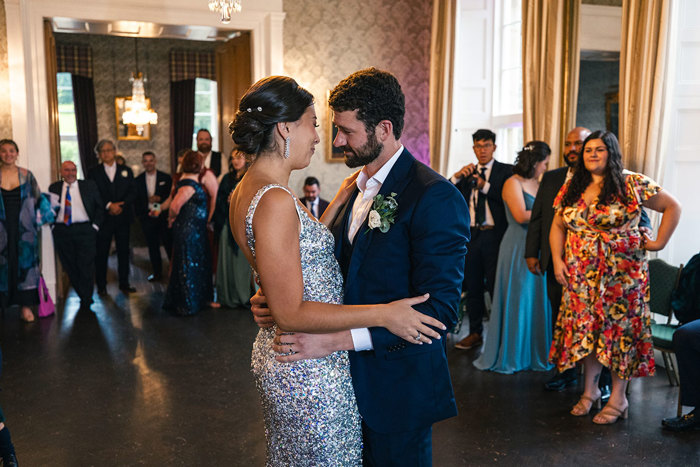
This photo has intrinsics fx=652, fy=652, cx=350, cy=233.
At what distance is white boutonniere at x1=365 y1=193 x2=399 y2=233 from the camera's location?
1.84 meters

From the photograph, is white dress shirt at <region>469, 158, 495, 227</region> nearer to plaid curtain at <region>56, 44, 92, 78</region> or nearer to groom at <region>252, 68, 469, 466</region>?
groom at <region>252, 68, 469, 466</region>

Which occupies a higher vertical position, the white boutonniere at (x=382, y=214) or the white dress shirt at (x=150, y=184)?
the white boutonniere at (x=382, y=214)

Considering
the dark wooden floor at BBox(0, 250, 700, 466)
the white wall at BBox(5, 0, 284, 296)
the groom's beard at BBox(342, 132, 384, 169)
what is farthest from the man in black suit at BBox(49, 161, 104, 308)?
the groom's beard at BBox(342, 132, 384, 169)

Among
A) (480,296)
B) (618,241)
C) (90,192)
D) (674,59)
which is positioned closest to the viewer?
(618,241)

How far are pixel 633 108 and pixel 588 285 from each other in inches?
68.4

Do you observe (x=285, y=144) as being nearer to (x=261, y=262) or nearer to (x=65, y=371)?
(x=261, y=262)

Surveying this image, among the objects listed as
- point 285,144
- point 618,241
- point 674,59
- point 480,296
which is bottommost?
point 480,296

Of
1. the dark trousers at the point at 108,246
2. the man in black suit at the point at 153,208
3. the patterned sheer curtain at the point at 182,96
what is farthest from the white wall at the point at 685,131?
the patterned sheer curtain at the point at 182,96

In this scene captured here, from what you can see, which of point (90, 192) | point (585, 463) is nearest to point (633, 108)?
point (585, 463)

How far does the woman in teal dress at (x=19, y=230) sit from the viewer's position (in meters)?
6.34

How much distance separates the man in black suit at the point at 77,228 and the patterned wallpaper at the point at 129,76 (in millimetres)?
5379

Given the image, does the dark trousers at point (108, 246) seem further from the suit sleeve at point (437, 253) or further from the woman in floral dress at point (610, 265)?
the suit sleeve at point (437, 253)

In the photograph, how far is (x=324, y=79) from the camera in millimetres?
8055

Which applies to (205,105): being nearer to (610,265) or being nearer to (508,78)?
(508,78)
